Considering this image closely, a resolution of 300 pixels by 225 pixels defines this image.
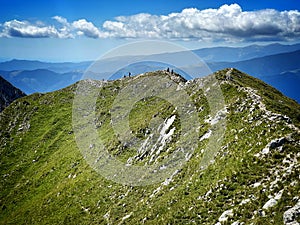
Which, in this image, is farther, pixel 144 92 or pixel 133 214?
pixel 144 92

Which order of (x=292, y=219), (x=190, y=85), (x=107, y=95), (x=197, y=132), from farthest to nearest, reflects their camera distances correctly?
(x=107, y=95) < (x=190, y=85) < (x=197, y=132) < (x=292, y=219)

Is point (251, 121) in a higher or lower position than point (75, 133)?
higher

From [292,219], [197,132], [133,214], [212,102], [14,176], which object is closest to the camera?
[292,219]

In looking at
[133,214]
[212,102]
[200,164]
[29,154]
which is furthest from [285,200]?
[29,154]

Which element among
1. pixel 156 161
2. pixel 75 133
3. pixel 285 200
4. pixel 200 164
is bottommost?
pixel 75 133

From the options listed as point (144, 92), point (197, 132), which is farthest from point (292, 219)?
point (144, 92)

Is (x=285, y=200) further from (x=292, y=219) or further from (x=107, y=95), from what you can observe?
(x=107, y=95)
